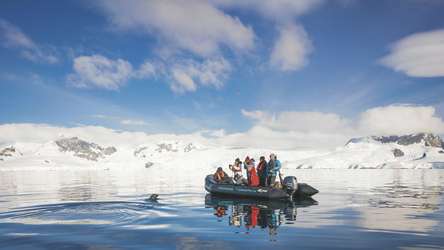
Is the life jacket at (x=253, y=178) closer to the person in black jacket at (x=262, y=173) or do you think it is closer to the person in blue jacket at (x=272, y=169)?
the person in black jacket at (x=262, y=173)

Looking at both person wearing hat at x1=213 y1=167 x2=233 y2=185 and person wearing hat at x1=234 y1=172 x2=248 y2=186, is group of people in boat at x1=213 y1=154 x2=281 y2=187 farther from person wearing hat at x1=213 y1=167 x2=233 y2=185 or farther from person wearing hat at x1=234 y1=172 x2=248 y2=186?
person wearing hat at x1=213 y1=167 x2=233 y2=185

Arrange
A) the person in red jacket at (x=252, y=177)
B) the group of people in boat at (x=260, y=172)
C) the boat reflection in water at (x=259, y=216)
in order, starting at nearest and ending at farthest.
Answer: the boat reflection in water at (x=259, y=216), the group of people in boat at (x=260, y=172), the person in red jacket at (x=252, y=177)

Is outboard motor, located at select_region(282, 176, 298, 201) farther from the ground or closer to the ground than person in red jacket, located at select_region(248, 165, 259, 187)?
closer to the ground

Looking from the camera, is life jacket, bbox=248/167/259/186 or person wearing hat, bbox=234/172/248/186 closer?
life jacket, bbox=248/167/259/186

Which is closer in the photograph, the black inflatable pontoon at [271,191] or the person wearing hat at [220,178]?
the black inflatable pontoon at [271,191]

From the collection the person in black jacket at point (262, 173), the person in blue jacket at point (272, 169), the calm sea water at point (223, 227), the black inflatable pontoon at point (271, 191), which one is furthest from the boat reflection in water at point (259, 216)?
the person in black jacket at point (262, 173)

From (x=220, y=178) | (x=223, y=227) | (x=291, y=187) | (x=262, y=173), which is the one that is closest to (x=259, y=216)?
(x=223, y=227)

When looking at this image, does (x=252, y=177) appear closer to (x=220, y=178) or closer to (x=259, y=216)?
(x=220, y=178)

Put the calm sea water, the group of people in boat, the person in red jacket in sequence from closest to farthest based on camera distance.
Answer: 1. the calm sea water
2. the group of people in boat
3. the person in red jacket

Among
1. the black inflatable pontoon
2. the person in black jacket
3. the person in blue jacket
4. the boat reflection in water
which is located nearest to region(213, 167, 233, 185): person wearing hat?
the black inflatable pontoon

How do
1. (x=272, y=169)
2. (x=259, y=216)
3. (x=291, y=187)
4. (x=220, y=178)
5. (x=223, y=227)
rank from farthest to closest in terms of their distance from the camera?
(x=220, y=178) < (x=272, y=169) < (x=291, y=187) < (x=259, y=216) < (x=223, y=227)

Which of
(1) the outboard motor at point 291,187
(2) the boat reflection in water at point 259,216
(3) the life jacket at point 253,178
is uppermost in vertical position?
(3) the life jacket at point 253,178

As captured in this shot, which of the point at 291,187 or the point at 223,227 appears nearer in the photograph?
the point at 223,227

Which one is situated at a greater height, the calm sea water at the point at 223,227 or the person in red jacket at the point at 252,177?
the person in red jacket at the point at 252,177
